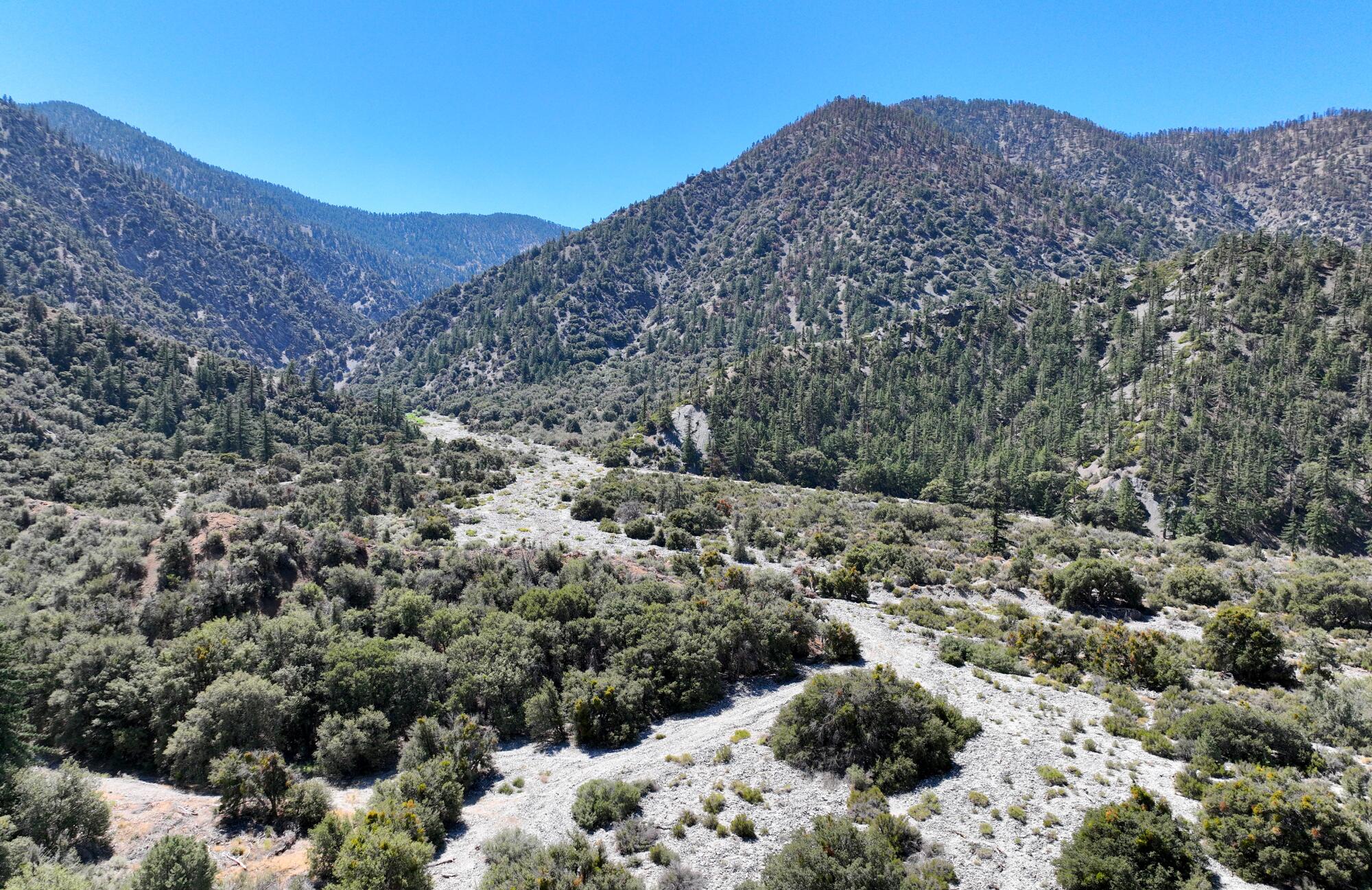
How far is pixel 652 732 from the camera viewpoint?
20.4 meters

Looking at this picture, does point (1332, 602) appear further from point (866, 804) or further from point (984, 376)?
point (984, 376)

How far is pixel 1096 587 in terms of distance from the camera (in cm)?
3303

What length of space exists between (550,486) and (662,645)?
160 ft

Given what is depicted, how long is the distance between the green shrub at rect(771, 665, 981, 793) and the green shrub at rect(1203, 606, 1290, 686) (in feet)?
43.1

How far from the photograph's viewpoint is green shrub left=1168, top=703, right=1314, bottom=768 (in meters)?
15.5

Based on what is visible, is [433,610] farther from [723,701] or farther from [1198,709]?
[1198,709]

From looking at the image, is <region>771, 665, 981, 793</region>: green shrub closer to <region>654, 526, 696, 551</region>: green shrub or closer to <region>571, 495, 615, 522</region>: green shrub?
<region>654, 526, 696, 551</region>: green shrub

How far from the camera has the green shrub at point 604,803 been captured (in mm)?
15000

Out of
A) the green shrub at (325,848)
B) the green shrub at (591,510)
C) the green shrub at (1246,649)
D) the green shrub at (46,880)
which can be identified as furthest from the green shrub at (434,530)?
the green shrub at (1246,649)

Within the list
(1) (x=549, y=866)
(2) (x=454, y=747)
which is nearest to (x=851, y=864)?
(1) (x=549, y=866)

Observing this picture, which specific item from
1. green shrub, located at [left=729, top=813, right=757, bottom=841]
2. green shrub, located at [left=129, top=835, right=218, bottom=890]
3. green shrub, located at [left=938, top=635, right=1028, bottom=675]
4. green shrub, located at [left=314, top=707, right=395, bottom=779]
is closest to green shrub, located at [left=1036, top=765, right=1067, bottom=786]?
green shrub, located at [left=729, top=813, right=757, bottom=841]

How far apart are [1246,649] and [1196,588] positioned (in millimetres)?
13529

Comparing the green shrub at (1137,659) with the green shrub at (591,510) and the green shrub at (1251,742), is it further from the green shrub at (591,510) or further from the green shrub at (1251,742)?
the green shrub at (591,510)

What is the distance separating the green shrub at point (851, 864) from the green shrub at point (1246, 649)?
18556 millimetres
